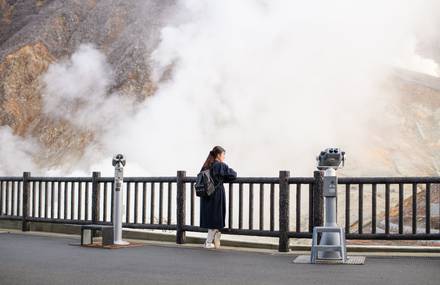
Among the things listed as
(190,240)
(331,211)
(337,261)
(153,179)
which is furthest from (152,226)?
(337,261)

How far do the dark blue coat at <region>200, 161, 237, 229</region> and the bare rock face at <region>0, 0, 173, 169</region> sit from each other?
27.5m

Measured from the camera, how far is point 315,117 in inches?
1570

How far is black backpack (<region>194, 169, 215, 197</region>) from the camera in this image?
1371 centimetres

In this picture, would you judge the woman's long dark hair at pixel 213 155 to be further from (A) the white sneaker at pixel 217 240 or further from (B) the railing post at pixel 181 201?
(A) the white sneaker at pixel 217 240

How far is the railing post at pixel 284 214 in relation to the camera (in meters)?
13.1

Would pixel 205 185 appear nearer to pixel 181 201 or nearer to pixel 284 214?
pixel 181 201

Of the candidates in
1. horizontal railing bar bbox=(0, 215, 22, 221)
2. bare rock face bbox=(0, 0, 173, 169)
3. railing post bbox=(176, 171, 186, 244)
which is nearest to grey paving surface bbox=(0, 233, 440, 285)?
railing post bbox=(176, 171, 186, 244)

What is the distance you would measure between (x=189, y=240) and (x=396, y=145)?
23969 millimetres

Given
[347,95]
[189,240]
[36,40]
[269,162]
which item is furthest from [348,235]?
[36,40]

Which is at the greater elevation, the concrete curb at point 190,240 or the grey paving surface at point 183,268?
the concrete curb at point 190,240

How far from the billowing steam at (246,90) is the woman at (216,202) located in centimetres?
2120

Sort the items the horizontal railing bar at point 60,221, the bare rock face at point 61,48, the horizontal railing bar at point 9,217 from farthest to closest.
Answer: the bare rock face at point 61,48, the horizontal railing bar at point 9,217, the horizontal railing bar at point 60,221

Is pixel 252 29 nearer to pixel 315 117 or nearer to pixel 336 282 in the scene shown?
pixel 315 117

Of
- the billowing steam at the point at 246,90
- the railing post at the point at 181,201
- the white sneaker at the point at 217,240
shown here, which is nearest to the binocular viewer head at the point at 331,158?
the white sneaker at the point at 217,240
